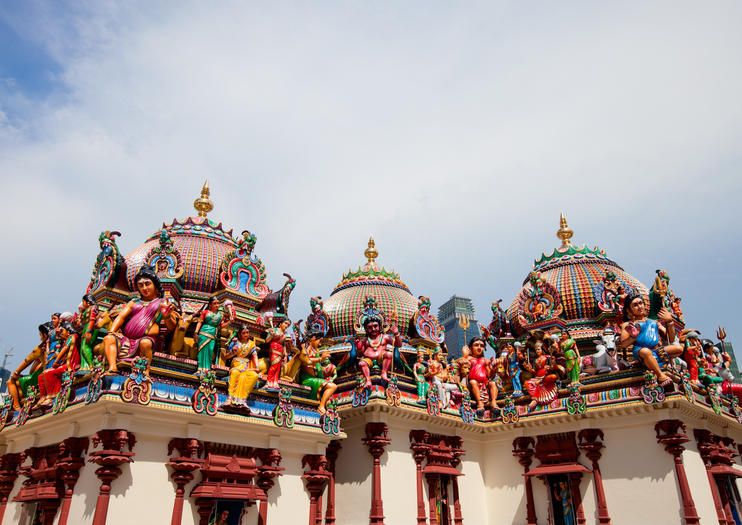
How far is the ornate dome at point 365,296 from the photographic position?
89.7ft

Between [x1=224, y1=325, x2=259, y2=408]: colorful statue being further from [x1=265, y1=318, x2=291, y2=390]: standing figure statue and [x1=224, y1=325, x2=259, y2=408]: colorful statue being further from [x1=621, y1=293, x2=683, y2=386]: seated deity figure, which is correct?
[x1=621, y1=293, x2=683, y2=386]: seated deity figure

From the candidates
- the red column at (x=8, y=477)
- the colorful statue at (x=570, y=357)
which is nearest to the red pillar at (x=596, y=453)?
the colorful statue at (x=570, y=357)

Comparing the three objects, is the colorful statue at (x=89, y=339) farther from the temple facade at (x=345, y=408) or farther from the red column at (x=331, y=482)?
the red column at (x=331, y=482)

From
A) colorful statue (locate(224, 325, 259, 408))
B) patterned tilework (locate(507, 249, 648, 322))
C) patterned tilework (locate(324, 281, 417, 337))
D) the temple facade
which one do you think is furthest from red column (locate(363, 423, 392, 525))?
patterned tilework (locate(507, 249, 648, 322))

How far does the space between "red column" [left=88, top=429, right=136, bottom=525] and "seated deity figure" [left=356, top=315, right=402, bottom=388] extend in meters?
8.83

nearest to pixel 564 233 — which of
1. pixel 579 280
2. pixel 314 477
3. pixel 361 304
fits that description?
pixel 579 280

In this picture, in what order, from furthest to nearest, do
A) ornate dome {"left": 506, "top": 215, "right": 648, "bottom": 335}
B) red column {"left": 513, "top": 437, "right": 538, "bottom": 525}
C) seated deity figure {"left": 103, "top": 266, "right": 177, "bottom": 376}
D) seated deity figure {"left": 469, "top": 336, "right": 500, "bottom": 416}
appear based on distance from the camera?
ornate dome {"left": 506, "top": 215, "right": 648, "bottom": 335} → seated deity figure {"left": 469, "top": 336, "right": 500, "bottom": 416} → red column {"left": 513, "top": 437, "right": 538, "bottom": 525} → seated deity figure {"left": 103, "top": 266, "right": 177, "bottom": 376}

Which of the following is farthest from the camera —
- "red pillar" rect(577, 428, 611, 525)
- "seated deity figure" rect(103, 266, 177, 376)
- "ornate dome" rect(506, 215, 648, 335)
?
"ornate dome" rect(506, 215, 648, 335)

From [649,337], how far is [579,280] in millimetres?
7487

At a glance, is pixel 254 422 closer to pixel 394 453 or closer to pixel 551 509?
pixel 394 453

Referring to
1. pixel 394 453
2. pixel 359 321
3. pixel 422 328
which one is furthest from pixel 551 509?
pixel 359 321

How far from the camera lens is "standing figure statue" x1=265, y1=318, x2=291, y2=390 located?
56.0 feet

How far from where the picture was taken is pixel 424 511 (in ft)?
63.8

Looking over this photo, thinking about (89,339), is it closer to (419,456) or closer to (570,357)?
(419,456)
